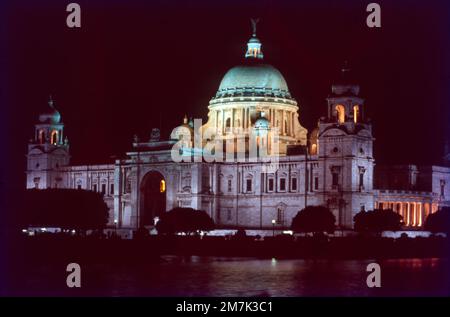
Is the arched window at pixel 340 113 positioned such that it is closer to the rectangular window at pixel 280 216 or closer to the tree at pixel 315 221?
the rectangular window at pixel 280 216

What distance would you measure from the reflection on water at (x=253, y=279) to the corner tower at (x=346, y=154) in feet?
104

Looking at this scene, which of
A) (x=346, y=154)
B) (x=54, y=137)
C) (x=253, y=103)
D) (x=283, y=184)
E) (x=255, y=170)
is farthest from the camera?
(x=54, y=137)

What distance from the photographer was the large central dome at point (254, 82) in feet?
Result: 360

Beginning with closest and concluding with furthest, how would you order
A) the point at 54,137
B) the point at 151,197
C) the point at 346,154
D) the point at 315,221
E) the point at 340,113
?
the point at 315,221 < the point at 346,154 < the point at 340,113 < the point at 151,197 < the point at 54,137

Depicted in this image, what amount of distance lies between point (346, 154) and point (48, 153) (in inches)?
1473

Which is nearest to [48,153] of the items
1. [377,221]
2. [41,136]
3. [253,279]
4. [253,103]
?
[41,136]

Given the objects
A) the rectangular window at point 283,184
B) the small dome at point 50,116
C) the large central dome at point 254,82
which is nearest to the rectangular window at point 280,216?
the rectangular window at point 283,184

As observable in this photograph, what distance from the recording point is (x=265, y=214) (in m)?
100

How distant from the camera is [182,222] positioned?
283 ft

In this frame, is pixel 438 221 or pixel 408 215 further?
pixel 408 215

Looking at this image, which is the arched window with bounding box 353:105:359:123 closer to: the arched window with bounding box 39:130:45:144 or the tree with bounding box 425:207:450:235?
the tree with bounding box 425:207:450:235

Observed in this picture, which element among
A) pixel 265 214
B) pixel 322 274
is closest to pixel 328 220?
pixel 265 214

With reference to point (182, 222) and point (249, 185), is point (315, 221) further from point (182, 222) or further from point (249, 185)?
point (249, 185)

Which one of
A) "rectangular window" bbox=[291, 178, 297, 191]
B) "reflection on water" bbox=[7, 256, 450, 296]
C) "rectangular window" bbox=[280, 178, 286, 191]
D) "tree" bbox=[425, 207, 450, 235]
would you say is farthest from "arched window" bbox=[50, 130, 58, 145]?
"reflection on water" bbox=[7, 256, 450, 296]
